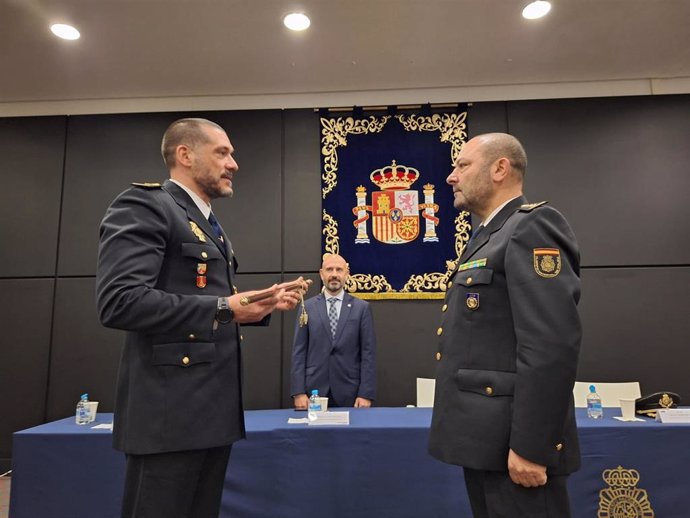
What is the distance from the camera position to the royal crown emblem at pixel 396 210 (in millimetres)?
4402

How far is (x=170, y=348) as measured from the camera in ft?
3.89

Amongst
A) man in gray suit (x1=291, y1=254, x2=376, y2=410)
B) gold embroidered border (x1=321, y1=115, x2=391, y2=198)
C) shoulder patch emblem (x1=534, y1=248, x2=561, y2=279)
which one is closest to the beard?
shoulder patch emblem (x1=534, y1=248, x2=561, y2=279)

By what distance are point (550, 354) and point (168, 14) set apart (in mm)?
3528

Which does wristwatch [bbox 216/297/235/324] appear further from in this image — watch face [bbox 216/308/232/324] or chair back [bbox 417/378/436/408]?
chair back [bbox 417/378/436/408]

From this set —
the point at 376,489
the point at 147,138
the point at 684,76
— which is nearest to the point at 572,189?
the point at 684,76

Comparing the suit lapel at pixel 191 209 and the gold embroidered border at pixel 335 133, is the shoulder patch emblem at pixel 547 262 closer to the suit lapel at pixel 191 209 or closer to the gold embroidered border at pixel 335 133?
the suit lapel at pixel 191 209

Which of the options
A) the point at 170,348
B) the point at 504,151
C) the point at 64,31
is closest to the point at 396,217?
the point at 504,151

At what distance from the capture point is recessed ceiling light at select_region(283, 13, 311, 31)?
11.1 feet

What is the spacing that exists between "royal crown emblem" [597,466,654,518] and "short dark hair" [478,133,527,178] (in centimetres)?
145

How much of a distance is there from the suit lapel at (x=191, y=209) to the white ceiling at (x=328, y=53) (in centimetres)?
244

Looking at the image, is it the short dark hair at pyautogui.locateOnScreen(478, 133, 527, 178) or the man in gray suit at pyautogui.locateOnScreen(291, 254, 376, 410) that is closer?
the short dark hair at pyautogui.locateOnScreen(478, 133, 527, 178)

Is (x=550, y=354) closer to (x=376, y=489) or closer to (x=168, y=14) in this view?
(x=376, y=489)

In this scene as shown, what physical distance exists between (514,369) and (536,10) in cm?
320

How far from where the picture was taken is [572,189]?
438 centimetres
